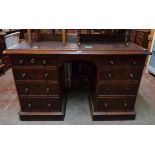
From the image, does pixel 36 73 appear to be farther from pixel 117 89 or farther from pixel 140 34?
pixel 140 34

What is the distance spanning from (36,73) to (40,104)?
0.39 metres

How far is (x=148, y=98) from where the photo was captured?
2293 millimetres

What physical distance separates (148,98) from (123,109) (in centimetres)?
76

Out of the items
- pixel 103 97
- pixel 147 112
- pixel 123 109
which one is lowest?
pixel 147 112

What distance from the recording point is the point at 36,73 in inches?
61.2

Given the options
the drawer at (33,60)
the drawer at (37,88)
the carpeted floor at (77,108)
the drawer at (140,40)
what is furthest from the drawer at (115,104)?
the drawer at (140,40)

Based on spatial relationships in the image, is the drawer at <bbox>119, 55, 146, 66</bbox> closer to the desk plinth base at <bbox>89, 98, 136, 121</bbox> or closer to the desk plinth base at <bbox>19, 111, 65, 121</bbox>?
the desk plinth base at <bbox>89, 98, 136, 121</bbox>

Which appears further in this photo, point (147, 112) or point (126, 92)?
point (147, 112)

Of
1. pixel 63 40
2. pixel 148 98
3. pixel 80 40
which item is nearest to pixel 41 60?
pixel 63 40

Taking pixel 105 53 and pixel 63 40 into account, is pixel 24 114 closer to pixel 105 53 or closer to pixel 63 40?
pixel 63 40

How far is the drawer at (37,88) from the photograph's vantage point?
5.28ft

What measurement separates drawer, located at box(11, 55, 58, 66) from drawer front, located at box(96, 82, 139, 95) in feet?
1.91

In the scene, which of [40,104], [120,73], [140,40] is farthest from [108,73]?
[140,40]

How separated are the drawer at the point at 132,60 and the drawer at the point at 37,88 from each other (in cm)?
73
